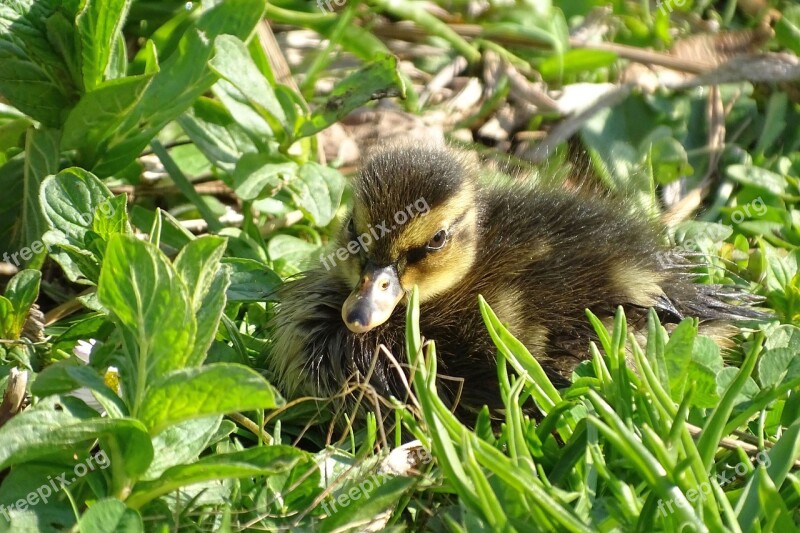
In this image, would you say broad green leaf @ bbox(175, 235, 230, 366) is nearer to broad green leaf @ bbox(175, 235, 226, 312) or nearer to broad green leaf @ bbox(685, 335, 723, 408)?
broad green leaf @ bbox(175, 235, 226, 312)

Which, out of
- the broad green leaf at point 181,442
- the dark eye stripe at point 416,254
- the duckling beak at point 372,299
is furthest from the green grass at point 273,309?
the dark eye stripe at point 416,254

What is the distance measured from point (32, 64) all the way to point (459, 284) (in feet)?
→ 3.05

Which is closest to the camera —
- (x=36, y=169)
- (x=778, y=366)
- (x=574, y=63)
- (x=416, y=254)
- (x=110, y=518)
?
(x=110, y=518)

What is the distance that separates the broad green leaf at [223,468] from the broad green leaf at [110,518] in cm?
6

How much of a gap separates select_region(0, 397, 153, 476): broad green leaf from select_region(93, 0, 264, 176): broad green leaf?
842 mm

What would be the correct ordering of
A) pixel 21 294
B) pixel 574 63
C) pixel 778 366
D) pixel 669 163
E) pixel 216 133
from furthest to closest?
pixel 574 63 < pixel 669 163 < pixel 216 133 < pixel 21 294 < pixel 778 366

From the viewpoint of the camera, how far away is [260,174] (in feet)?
7.41

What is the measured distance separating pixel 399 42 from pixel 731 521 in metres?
2.18

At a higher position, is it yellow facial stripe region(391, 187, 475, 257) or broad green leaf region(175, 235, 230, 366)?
broad green leaf region(175, 235, 230, 366)

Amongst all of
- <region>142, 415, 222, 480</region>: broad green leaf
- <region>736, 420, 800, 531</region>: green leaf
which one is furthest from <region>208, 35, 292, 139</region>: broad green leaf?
<region>736, 420, 800, 531</region>: green leaf

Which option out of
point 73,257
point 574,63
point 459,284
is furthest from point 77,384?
point 574,63

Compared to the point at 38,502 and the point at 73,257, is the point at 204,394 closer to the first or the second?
the point at 38,502

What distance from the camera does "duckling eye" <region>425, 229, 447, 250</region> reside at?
6.50ft

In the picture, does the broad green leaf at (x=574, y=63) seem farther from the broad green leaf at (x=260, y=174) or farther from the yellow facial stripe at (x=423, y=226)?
the yellow facial stripe at (x=423, y=226)
